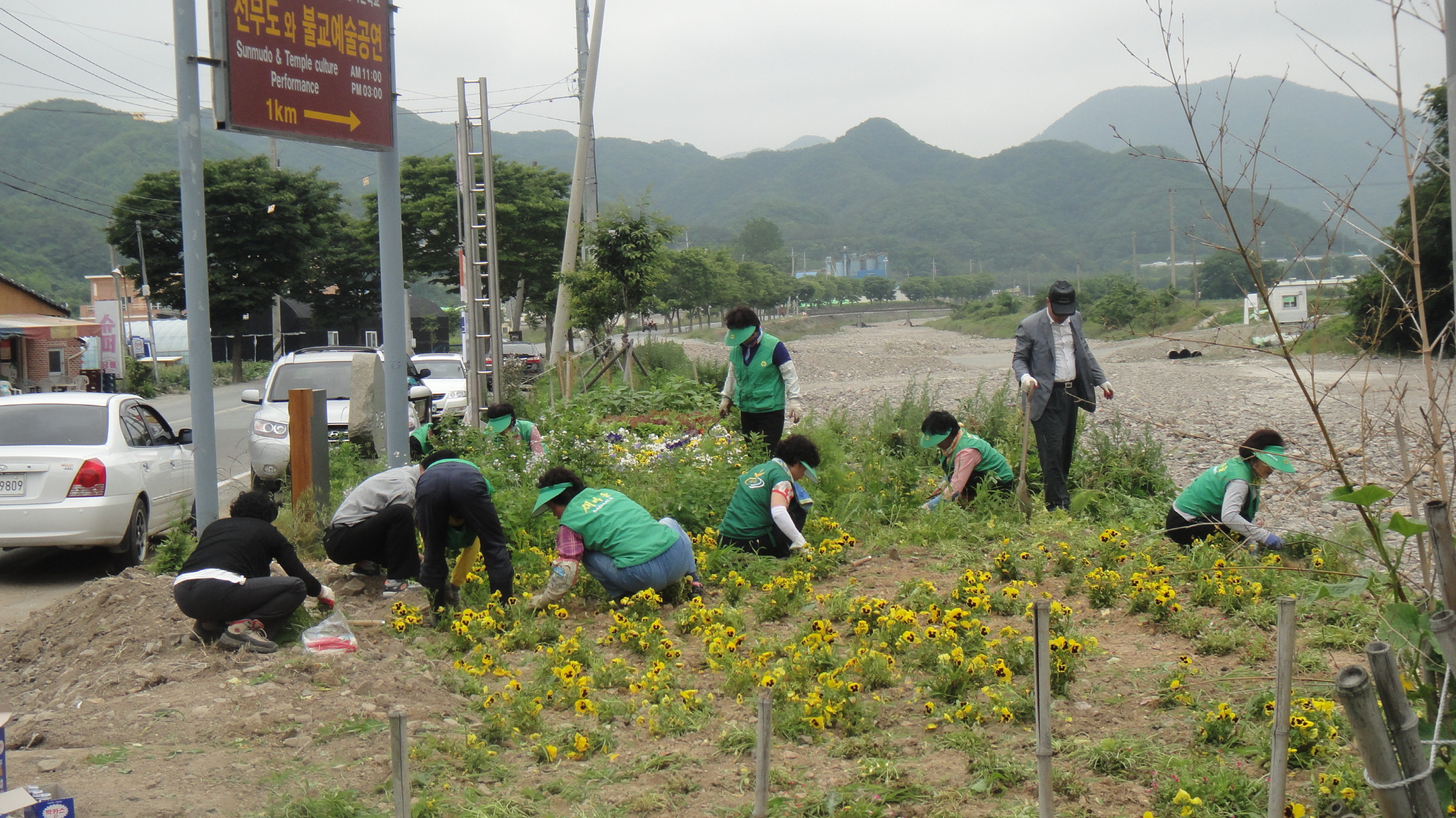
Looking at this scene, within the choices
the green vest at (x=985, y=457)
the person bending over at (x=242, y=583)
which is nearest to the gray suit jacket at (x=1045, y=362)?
the green vest at (x=985, y=457)

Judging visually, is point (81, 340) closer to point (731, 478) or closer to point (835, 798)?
point (731, 478)

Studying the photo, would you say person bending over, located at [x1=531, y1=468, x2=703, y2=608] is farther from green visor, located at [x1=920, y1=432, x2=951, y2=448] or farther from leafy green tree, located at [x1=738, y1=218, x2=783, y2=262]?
leafy green tree, located at [x1=738, y1=218, x2=783, y2=262]

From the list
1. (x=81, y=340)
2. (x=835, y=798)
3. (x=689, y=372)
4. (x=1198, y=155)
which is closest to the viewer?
(x=1198, y=155)

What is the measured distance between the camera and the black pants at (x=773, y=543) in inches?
290

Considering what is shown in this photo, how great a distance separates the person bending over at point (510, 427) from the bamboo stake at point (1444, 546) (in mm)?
7626

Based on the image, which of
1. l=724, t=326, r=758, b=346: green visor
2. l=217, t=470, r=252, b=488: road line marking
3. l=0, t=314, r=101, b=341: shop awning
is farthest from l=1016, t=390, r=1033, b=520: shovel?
l=0, t=314, r=101, b=341: shop awning

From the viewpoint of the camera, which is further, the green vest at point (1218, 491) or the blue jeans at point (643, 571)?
the green vest at point (1218, 491)

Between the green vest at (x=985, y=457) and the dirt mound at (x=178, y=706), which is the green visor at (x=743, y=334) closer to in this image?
the green vest at (x=985, y=457)

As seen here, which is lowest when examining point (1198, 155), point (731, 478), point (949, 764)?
point (949, 764)

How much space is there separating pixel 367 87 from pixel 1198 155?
7.04 m

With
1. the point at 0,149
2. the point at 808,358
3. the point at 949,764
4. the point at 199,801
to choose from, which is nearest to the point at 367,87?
the point at 199,801

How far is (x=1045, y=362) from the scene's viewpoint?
7988mm

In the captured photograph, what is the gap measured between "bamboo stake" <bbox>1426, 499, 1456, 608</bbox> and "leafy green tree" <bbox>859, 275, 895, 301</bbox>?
466 feet

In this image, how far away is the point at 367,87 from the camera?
8.41 metres
